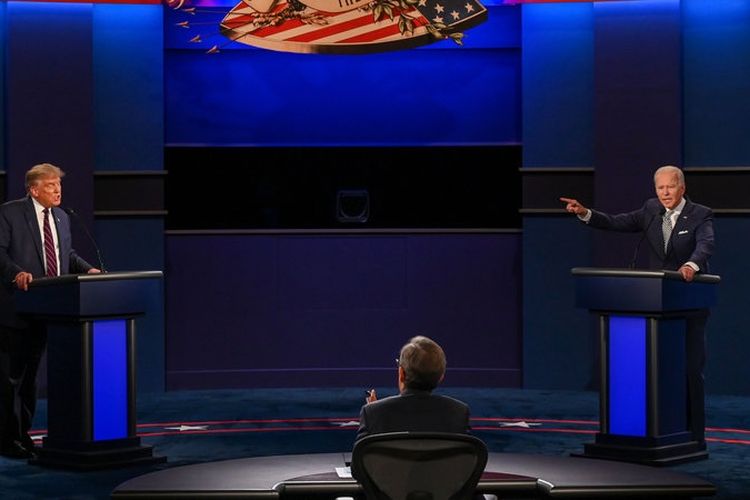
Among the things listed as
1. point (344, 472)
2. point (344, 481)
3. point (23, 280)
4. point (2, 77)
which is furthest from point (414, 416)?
point (2, 77)

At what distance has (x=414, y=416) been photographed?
3842mm

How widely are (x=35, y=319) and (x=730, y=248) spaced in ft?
16.7

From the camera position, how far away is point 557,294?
32.6ft

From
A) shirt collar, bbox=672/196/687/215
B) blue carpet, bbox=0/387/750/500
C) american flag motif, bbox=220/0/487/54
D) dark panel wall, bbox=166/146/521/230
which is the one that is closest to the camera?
blue carpet, bbox=0/387/750/500

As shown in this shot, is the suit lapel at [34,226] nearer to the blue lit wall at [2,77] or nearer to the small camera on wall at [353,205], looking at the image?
the blue lit wall at [2,77]

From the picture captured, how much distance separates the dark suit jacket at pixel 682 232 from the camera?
23.3 feet

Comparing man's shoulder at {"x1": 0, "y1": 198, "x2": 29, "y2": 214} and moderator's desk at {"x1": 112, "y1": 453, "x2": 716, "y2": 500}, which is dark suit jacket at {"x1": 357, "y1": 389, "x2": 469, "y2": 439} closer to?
moderator's desk at {"x1": 112, "y1": 453, "x2": 716, "y2": 500}

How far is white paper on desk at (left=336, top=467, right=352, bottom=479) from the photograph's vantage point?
4.09 m

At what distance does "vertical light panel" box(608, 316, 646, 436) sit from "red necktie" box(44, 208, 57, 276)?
9.81ft

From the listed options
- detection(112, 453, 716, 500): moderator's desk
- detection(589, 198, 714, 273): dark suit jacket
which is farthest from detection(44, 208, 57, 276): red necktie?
detection(589, 198, 714, 273): dark suit jacket

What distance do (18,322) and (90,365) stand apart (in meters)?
0.58

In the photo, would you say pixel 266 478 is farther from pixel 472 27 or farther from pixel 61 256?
pixel 472 27

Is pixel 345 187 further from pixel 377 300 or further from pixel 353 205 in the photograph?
pixel 377 300

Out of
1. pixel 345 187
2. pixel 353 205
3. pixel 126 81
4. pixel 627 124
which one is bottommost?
pixel 353 205
